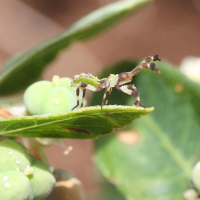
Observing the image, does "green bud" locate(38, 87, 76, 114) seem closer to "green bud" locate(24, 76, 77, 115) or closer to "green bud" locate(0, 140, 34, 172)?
"green bud" locate(24, 76, 77, 115)

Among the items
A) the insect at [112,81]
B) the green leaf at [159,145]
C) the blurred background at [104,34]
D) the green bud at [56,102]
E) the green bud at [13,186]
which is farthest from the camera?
the blurred background at [104,34]

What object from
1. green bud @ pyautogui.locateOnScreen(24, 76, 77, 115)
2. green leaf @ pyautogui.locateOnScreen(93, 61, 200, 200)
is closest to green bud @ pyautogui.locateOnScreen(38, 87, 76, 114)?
green bud @ pyautogui.locateOnScreen(24, 76, 77, 115)

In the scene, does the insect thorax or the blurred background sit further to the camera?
the blurred background

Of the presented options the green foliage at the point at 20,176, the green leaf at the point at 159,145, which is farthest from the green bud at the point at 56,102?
the green leaf at the point at 159,145

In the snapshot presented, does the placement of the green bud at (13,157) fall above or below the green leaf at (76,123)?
below

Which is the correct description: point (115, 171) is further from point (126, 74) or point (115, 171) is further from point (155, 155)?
point (126, 74)

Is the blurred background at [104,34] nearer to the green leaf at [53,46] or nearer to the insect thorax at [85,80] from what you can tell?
the green leaf at [53,46]

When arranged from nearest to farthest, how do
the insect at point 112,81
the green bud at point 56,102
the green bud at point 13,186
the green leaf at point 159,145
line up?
the green bud at point 13,186
the green bud at point 56,102
the insect at point 112,81
the green leaf at point 159,145
